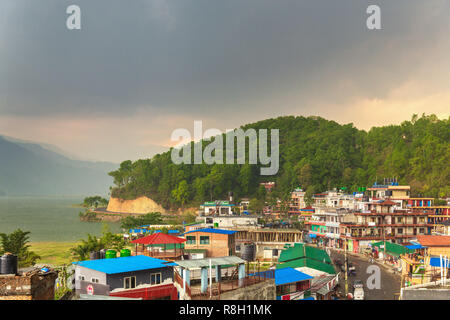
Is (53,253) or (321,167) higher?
(321,167)

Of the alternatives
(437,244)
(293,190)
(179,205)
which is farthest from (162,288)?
(179,205)

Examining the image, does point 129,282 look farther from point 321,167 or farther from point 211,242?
point 321,167

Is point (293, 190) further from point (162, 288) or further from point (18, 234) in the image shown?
point (162, 288)

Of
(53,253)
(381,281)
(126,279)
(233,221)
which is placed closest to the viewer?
(126,279)

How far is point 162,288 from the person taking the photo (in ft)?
51.5

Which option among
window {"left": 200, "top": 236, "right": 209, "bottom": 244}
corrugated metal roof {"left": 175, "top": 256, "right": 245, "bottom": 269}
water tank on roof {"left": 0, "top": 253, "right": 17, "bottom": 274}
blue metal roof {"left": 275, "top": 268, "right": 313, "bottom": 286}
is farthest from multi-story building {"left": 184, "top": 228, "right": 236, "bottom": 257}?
water tank on roof {"left": 0, "top": 253, "right": 17, "bottom": 274}

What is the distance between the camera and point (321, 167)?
106875 mm

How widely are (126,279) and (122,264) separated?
82 centimetres

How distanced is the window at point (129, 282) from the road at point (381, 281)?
16651mm

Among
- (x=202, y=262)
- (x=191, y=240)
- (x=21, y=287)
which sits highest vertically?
(x=202, y=262)

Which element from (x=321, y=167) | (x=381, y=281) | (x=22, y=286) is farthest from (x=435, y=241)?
(x=321, y=167)

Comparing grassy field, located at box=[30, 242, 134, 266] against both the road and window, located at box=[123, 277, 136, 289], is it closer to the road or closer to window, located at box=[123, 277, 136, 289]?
the road
